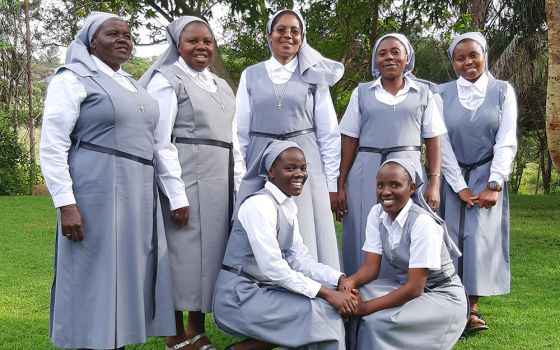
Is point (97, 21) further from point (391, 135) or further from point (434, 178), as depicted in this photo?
point (434, 178)

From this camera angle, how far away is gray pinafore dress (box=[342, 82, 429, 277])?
14.9ft

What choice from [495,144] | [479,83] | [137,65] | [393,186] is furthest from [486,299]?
[137,65]

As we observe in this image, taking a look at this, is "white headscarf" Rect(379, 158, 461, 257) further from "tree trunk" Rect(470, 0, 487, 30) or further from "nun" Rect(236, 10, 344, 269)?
"tree trunk" Rect(470, 0, 487, 30)

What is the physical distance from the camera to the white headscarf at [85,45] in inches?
142

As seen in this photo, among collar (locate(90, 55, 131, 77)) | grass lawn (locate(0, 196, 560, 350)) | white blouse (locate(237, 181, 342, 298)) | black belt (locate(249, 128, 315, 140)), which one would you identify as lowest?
grass lawn (locate(0, 196, 560, 350))

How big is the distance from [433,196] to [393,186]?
96cm

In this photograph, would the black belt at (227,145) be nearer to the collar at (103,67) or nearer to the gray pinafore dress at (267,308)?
the gray pinafore dress at (267,308)

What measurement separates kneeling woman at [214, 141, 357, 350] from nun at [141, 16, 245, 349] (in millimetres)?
218

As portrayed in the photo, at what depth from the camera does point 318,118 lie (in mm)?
4582

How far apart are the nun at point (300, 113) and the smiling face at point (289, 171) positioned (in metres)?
0.41

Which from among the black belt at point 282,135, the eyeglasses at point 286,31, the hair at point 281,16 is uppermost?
the hair at point 281,16

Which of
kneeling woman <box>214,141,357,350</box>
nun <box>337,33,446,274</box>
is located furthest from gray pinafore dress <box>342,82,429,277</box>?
kneeling woman <box>214,141,357,350</box>

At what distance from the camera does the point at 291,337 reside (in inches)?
141

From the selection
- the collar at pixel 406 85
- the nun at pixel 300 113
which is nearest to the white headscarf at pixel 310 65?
the nun at pixel 300 113
